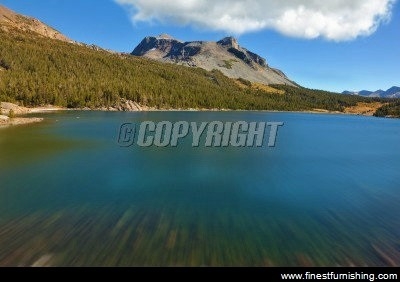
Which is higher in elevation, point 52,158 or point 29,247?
point 29,247

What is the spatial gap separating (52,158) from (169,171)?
1861 cm

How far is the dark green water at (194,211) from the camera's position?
1956 cm

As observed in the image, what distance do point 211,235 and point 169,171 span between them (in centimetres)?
2266

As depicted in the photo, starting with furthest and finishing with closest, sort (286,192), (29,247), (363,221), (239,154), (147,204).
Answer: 1. (239,154)
2. (286,192)
3. (147,204)
4. (363,221)
5. (29,247)

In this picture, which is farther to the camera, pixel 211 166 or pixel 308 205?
pixel 211 166

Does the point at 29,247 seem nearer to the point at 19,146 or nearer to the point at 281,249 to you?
the point at 281,249

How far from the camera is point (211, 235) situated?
2230cm

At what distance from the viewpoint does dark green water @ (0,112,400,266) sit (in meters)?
19.6

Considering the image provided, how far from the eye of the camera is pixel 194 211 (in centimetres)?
2762

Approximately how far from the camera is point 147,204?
29.3 meters
